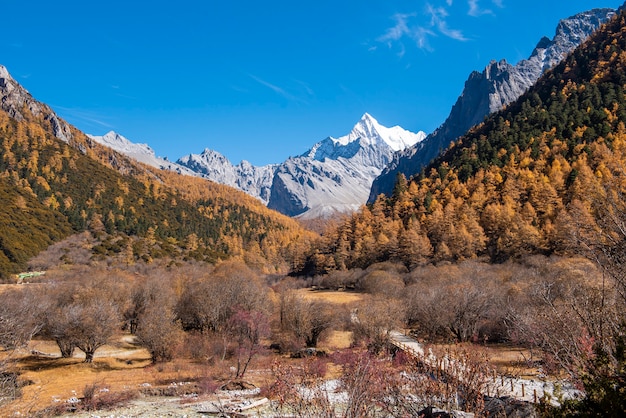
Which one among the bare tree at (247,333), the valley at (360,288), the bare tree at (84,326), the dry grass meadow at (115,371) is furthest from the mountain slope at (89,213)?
the bare tree at (247,333)

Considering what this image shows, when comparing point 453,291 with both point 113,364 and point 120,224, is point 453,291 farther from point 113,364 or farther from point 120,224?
point 120,224

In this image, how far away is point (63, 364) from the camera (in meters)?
34.9

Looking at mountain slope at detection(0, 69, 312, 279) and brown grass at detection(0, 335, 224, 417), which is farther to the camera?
mountain slope at detection(0, 69, 312, 279)

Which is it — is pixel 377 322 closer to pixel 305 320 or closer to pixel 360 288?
pixel 305 320

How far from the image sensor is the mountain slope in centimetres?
11450

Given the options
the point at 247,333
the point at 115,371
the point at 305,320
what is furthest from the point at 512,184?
the point at 115,371

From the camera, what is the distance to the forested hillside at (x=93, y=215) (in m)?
114

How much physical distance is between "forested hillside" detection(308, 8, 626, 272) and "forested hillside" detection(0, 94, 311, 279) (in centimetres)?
5031

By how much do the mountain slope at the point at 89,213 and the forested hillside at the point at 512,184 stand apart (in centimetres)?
4565

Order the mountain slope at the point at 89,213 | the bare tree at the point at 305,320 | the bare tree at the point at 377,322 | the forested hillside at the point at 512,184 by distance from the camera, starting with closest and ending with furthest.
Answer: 1. the bare tree at the point at 377,322
2. the bare tree at the point at 305,320
3. the forested hillside at the point at 512,184
4. the mountain slope at the point at 89,213

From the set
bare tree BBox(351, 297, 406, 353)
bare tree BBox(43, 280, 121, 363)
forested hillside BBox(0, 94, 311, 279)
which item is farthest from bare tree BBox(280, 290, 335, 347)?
forested hillside BBox(0, 94, 311, 279)

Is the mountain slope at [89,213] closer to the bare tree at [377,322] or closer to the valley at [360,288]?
the valley at [360,288]

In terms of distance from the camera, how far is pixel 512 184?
279 ft

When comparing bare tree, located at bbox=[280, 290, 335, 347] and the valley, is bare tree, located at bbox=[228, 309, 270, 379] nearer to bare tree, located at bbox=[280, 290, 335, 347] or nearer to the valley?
the valley
